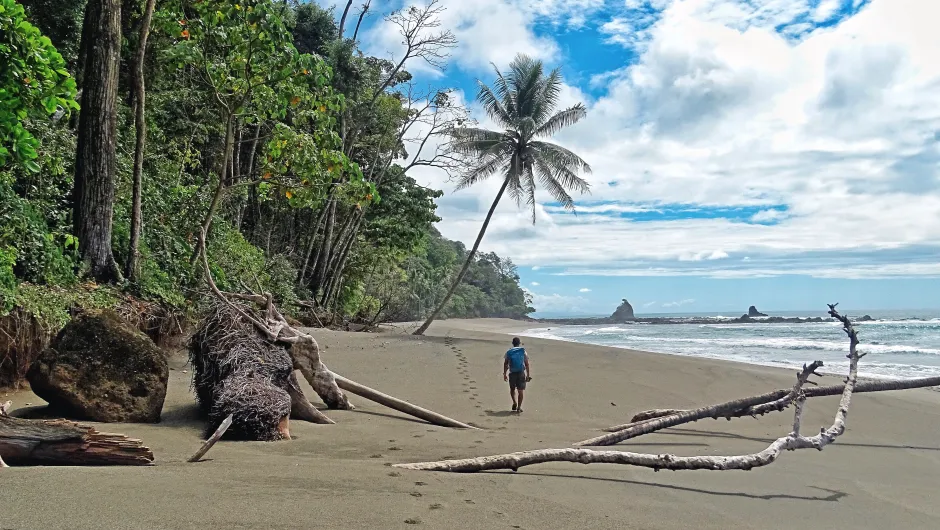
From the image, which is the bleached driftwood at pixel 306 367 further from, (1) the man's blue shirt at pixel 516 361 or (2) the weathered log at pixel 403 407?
(1) the man's blue shirt at pixel 516 361

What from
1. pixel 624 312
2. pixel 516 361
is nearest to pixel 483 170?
pixel 516 361

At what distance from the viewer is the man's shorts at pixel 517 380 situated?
10348mm

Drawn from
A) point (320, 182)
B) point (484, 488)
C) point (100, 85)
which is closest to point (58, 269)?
point (100, 85)

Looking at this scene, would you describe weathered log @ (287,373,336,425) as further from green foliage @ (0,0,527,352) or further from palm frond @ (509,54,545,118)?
palm frond @ (509,54,545,118)

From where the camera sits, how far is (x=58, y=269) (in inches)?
305

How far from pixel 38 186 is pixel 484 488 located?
26.3 feet

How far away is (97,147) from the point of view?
861 cm

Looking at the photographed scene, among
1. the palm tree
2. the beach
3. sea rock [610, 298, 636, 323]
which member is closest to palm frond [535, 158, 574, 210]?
the palm tree

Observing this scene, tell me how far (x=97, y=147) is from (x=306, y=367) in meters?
4.30

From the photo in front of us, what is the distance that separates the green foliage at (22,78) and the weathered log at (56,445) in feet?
7.65

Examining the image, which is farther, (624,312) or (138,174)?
(624,312)

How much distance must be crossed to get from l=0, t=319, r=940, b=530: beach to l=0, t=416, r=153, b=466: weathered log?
195mm

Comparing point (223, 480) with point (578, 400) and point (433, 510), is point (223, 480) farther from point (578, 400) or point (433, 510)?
point (578, 400)

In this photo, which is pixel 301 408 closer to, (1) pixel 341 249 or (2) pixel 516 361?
(2) pixel 516 361
